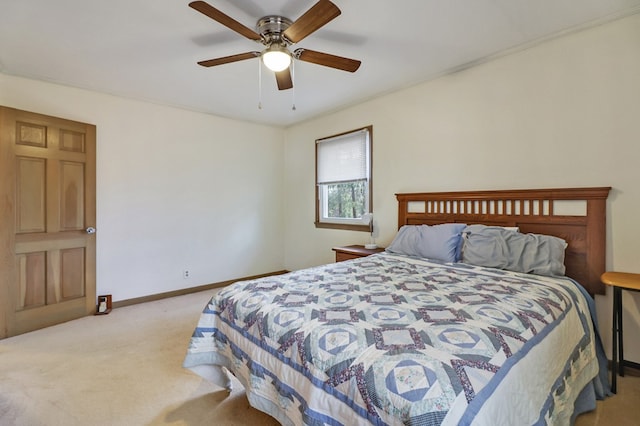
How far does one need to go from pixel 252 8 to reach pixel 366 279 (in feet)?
6.57

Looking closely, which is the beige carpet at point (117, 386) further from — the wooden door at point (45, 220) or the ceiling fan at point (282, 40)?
the ceiling fan at point (282, 40)

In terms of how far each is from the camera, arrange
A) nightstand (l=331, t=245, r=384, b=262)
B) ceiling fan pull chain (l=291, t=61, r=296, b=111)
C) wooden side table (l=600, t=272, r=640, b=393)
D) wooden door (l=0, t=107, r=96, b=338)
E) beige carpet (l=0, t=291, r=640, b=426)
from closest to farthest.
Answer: beige carpet (l=0, t=291, r=640, b=426) < wooden side table (l=600, t=272, r=640, b=393) < wooden door (l=0, t=107, r=96, b=338) < ceiling fan pull chain (l=291, t=61, r=296, b=111) < nightstand (l=331, t=245, r=384, b=262)

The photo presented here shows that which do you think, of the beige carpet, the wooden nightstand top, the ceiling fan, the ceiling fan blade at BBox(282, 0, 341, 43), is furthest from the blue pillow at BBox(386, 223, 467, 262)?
the ceiling fan blade at BBox(282, 0, 341, 43)

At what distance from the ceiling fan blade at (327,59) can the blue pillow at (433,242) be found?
61.6 inches

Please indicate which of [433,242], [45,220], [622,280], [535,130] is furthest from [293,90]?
[622,280]

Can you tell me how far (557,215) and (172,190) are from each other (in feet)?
13.8

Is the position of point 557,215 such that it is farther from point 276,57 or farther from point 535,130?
point 276,57

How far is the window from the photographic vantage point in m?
3.92

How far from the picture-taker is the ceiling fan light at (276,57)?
2072 millimetres

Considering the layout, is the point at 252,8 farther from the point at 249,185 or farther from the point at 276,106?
the point at 249,185

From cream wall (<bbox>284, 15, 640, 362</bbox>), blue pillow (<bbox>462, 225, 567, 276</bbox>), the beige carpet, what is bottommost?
the beige carpet

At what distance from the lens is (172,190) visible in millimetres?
3984

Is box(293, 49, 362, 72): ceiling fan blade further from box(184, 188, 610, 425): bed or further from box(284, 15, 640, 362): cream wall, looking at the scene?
box(184, 188, 610, 425): bed

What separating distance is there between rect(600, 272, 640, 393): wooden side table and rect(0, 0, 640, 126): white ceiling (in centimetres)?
183
